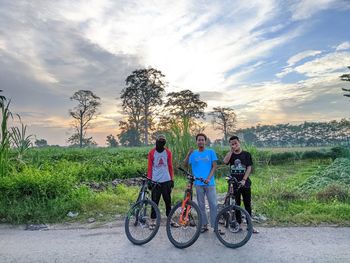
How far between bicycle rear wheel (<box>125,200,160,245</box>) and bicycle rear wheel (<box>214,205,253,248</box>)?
3.10ft

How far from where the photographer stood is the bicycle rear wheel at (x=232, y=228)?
471 cm

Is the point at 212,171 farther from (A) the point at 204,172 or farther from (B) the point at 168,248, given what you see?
(B) the point at 168,248

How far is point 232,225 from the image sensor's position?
16.1 feet

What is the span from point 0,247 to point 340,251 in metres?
4.95

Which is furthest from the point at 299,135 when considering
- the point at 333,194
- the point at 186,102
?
the point at 333,194

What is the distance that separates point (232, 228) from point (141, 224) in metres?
1.39

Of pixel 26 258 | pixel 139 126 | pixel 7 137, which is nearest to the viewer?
pixel 26 258

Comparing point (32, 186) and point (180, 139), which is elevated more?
point (180, 139)

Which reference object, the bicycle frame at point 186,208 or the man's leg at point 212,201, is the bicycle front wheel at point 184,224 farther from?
the man's leg at point 212,201

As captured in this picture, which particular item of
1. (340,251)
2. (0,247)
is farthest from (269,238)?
(0,247)

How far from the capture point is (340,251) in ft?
15.0

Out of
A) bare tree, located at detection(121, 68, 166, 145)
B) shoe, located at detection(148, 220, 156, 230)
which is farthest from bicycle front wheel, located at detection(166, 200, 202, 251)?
bare tree, located at detection(121, 68, 166, 145)

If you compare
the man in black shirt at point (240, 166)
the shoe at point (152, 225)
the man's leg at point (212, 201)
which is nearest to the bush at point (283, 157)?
the man in black shirt at point (240, 166)

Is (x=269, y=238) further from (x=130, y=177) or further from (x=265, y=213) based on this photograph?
(x=130, y=177)
